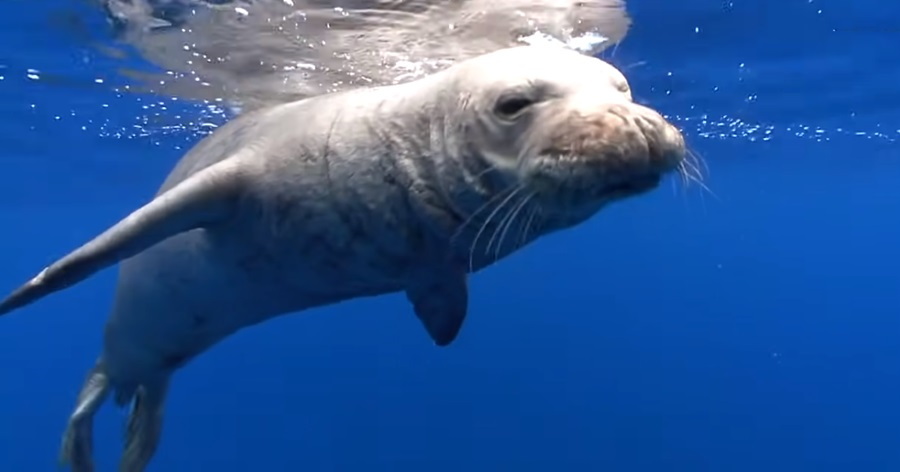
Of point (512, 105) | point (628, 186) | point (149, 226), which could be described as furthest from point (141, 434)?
point (628, 186)

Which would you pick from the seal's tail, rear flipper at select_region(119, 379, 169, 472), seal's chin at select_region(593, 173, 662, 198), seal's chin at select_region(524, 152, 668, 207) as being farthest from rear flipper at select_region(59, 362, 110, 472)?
seal's chin at select_region(593, 173, 662, 198)

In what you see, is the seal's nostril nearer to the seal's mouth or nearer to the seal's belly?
the seal's mouth

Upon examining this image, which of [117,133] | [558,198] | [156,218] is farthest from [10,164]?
[558,198]

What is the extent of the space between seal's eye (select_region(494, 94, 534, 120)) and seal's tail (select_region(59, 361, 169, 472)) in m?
4.07

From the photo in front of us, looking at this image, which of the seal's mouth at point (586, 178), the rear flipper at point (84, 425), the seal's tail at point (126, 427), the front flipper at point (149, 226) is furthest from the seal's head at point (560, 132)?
the rear flipper at point (84, 425)

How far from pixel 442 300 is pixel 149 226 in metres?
1.57

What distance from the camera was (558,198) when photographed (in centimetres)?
378

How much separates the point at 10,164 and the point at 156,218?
1954 cm

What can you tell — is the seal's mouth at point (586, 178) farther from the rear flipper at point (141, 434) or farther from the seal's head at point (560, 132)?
the rear flipper at point (141, 434)

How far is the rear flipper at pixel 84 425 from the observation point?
7.24m

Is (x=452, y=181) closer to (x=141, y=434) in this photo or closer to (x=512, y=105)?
(x=512, y=105)

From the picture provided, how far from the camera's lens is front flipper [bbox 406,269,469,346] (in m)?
5.14

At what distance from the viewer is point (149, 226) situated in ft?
16.5

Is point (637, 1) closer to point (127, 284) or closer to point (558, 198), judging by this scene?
point (127, 284)
